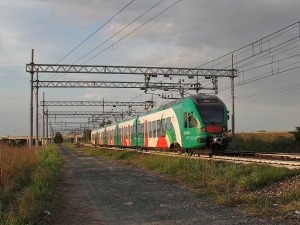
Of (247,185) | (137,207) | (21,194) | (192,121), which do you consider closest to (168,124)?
(192,121)

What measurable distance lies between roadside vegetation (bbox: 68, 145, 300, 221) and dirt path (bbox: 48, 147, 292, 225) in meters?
0.53

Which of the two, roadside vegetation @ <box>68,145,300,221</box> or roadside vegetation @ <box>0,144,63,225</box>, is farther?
roadside vegetation @ <box>68,145,300,221</box>

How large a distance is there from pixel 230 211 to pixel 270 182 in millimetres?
3419

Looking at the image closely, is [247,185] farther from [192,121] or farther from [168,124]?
[168,124]

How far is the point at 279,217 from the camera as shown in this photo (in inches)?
383

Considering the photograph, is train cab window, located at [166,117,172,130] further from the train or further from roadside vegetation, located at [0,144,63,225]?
roadside vegetation, located at [0,144,63,225]

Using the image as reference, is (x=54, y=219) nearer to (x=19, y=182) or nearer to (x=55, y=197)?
(x=55, y=197)

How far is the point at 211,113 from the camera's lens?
25.3 metres

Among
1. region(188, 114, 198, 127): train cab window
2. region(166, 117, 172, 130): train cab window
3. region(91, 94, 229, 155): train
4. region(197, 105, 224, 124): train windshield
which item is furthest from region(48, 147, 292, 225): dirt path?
region(166, 117, 172, 130): train cab window

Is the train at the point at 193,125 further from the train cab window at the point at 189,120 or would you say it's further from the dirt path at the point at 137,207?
the dirt path at the point at 137,207

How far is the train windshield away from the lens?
25000 millimetres

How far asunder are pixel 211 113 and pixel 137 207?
562 inches

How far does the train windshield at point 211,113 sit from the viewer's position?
25.0m

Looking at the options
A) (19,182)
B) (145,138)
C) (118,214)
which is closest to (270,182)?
(118,214)
